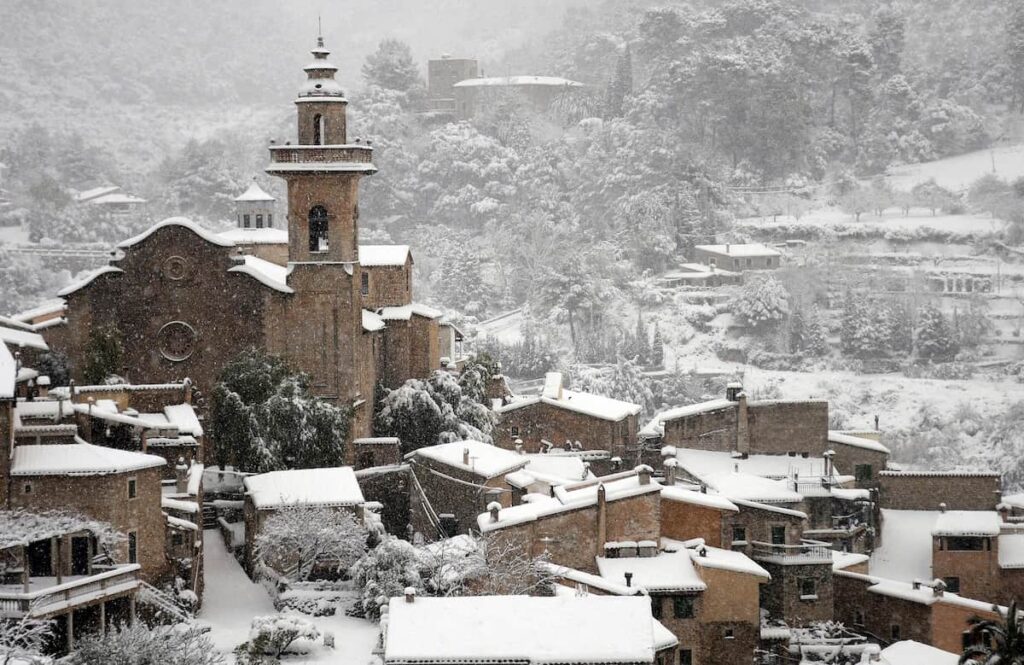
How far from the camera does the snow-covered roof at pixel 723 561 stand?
24.9 metres

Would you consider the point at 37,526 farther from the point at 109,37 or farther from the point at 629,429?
the point at 109,37

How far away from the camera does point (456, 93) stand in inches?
3627

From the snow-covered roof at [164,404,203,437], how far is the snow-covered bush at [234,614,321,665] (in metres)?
5.14

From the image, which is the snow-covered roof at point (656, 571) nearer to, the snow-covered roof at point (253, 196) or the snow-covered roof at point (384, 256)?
the snow-covered roof at point (384, 256)

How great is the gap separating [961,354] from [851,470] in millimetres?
32426

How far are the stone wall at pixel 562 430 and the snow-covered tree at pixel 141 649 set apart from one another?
1685cm

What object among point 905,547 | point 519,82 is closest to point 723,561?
point 905,547

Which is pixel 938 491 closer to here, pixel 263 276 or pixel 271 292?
pixel 271 292

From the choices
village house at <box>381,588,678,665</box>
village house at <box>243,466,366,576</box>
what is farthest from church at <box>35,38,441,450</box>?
village house at <box>381,588,678,665</box>

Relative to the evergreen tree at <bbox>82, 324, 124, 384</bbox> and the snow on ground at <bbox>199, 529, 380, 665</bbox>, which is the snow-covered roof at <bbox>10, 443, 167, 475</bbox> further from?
the evergreen tree at <bbox>82, 324, 124, 384</bbox>

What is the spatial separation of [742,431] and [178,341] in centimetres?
1390

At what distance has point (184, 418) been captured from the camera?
27172mm

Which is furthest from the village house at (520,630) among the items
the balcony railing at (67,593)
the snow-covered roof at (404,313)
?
the snow-covered roof at (404,313)

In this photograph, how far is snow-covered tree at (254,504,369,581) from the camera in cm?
2456
